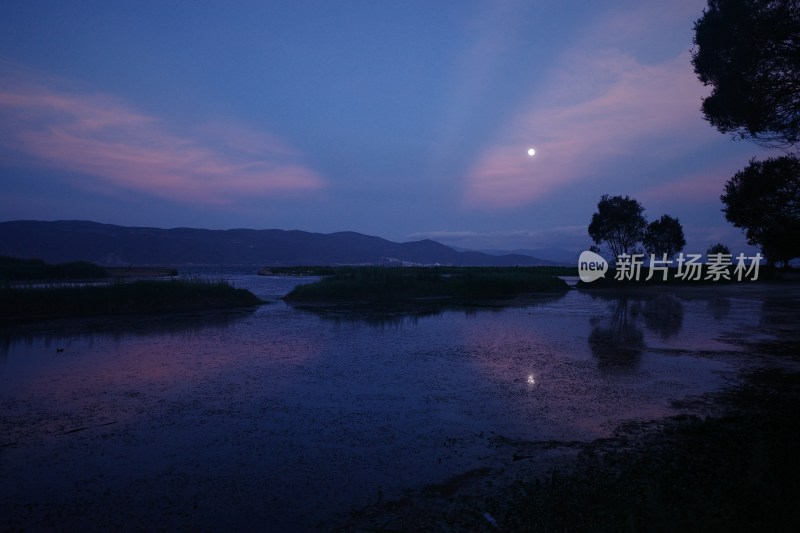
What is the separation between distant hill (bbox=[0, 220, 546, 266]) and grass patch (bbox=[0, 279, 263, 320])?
3679 inches

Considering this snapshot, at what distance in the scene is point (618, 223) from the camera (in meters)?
57.4

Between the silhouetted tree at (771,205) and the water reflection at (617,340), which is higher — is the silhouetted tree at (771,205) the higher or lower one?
the higher one

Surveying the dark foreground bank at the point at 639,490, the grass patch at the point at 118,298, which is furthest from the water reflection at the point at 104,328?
the dark foreground bank at the point at 639,490

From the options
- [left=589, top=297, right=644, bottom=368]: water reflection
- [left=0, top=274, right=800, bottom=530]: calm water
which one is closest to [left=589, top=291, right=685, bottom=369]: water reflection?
[left=589, top=297, right=644, bottom=368]: water reflection

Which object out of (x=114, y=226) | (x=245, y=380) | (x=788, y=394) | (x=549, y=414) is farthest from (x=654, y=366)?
(x=114, y=226)

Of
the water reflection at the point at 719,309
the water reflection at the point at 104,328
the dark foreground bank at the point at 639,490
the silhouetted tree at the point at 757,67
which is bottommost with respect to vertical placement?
the water reflection at the point at 104,328

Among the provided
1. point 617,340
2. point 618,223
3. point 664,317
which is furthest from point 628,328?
point 618,223

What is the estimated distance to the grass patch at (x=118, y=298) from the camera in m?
22.3

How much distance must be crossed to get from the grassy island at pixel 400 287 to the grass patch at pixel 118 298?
4.90 meters

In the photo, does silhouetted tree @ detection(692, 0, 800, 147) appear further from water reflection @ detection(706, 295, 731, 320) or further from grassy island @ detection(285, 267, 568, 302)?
grassy island @ detection(285, 267, 568, 302)

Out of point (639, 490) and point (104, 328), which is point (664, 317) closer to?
point (639, 490)

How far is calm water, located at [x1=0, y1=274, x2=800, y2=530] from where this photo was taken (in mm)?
5512

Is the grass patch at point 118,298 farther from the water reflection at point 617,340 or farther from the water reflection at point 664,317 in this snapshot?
the water reflection at point 664,317

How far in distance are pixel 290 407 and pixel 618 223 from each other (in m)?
56.3
